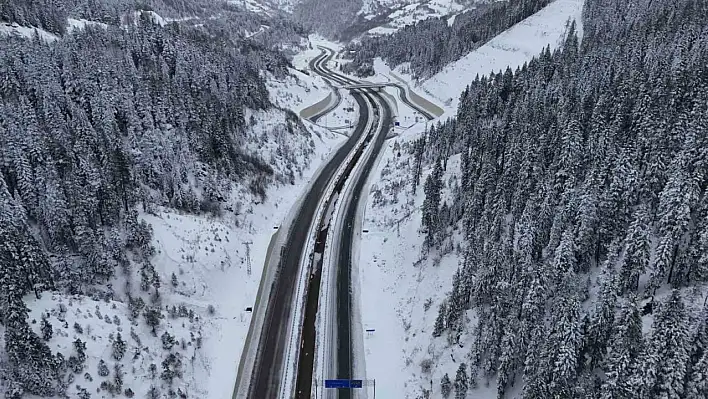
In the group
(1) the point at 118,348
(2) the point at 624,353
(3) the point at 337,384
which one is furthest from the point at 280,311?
(2) the point at 624,353

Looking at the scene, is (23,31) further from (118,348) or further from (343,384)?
(343,384)

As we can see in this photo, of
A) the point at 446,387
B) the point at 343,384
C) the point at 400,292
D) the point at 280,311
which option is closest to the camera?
the point at 446,387

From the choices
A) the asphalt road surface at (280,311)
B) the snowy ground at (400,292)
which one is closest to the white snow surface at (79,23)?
the asphalt road surface at (280,311)

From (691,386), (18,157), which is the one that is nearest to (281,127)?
(18,157)

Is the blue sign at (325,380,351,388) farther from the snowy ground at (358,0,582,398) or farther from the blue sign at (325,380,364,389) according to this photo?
the snowy ground at (358,0,582,398)

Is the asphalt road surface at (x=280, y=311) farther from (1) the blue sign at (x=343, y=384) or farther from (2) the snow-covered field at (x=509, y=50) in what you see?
(2) the snow-covered field at (x=509, y=50)

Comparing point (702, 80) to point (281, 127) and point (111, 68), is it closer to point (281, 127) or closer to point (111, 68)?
point (281, 127)

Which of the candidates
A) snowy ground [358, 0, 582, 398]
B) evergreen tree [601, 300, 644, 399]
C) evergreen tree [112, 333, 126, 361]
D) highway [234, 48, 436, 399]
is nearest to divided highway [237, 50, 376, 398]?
highway [234, 48, 436, 399]
